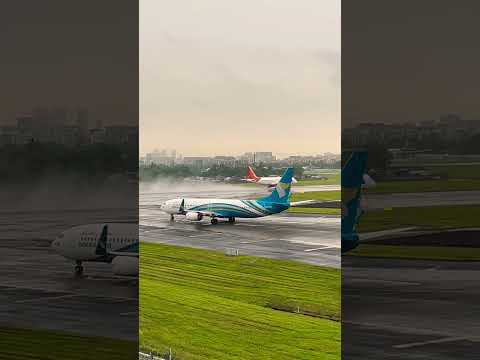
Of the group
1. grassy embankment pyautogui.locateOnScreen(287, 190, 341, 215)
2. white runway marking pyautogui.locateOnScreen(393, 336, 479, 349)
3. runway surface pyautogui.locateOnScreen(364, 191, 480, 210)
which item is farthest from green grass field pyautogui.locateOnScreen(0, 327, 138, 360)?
grassy embankment pyautogui.locateOnScreen(287, 190, 341, 215)

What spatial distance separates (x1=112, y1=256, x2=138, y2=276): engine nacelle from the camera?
20.9 feet

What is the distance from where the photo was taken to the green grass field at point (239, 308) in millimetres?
13211

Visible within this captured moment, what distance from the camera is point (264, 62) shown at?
1262 centimetres

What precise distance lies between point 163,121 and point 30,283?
684 cm

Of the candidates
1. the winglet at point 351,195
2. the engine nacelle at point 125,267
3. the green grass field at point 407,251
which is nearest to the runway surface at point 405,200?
the winglet at point 351,195

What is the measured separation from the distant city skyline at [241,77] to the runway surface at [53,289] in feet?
18.8

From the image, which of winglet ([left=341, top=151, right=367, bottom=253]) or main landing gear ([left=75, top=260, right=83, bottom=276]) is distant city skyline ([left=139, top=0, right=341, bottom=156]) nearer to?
winglet ([left=341, top=151, right=367, bottom=253])

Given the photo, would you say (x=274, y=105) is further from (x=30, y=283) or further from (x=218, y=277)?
(x=30, y=283)

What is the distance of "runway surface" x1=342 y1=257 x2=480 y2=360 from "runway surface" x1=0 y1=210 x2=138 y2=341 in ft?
7.01

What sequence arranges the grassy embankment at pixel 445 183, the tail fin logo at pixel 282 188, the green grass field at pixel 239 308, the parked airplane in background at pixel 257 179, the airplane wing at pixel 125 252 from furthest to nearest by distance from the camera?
the green grass field at pixel 239 308 → the tail fin logo at pixel 282 188 → the parked airplane in background at pixel 257 179 → the airplane wing at pixel 125 252 → the grassy embankment at pixel 445 183

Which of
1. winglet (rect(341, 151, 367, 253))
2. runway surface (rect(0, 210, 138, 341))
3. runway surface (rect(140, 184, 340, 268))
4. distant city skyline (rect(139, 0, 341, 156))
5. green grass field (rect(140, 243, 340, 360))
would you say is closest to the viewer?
winglet (rect(341, 151, 367, 253))

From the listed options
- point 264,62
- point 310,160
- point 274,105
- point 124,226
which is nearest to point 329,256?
point 310,160

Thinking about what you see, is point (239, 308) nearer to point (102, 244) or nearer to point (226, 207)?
point (226, 207)

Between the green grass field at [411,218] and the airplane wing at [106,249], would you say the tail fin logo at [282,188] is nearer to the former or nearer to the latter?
the airplane wing at [106,249]
